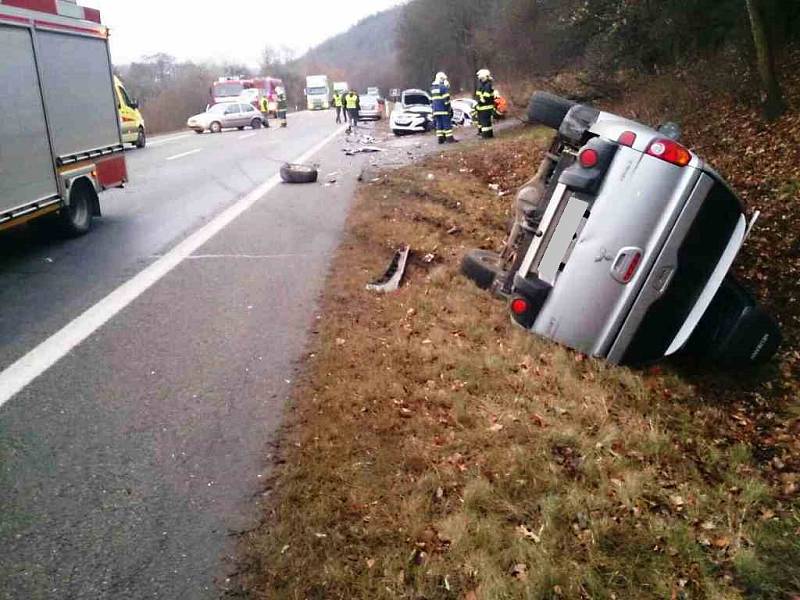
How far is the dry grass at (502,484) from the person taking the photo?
112 inches

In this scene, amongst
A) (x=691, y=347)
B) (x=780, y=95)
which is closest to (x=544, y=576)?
(x=691, y=347)

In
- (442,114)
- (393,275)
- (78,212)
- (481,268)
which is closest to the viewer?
(481,268)

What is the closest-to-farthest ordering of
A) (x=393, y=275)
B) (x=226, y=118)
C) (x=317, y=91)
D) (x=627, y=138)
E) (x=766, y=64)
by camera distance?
(x=627, y=138), (x=393, y=275), (x=766, y=64), (x=226, y=118), (x=317, y=91)

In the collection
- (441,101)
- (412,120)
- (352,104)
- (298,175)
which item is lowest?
(352,104)

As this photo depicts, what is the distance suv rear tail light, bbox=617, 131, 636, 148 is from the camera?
416 cm

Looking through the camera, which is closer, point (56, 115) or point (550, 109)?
point (550, 109)

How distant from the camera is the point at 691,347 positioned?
4734mm

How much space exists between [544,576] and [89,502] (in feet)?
7.42

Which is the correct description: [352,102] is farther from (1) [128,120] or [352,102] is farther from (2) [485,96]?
(2) [485,96]

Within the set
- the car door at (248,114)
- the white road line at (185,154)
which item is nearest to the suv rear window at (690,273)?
the white road line at (185,154)

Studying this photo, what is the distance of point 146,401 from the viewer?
14.5 feet

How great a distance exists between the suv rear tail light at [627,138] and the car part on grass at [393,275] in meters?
2.72

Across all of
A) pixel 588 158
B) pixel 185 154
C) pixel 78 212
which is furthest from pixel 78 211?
pixel 185 154

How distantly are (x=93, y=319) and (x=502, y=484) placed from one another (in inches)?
160
